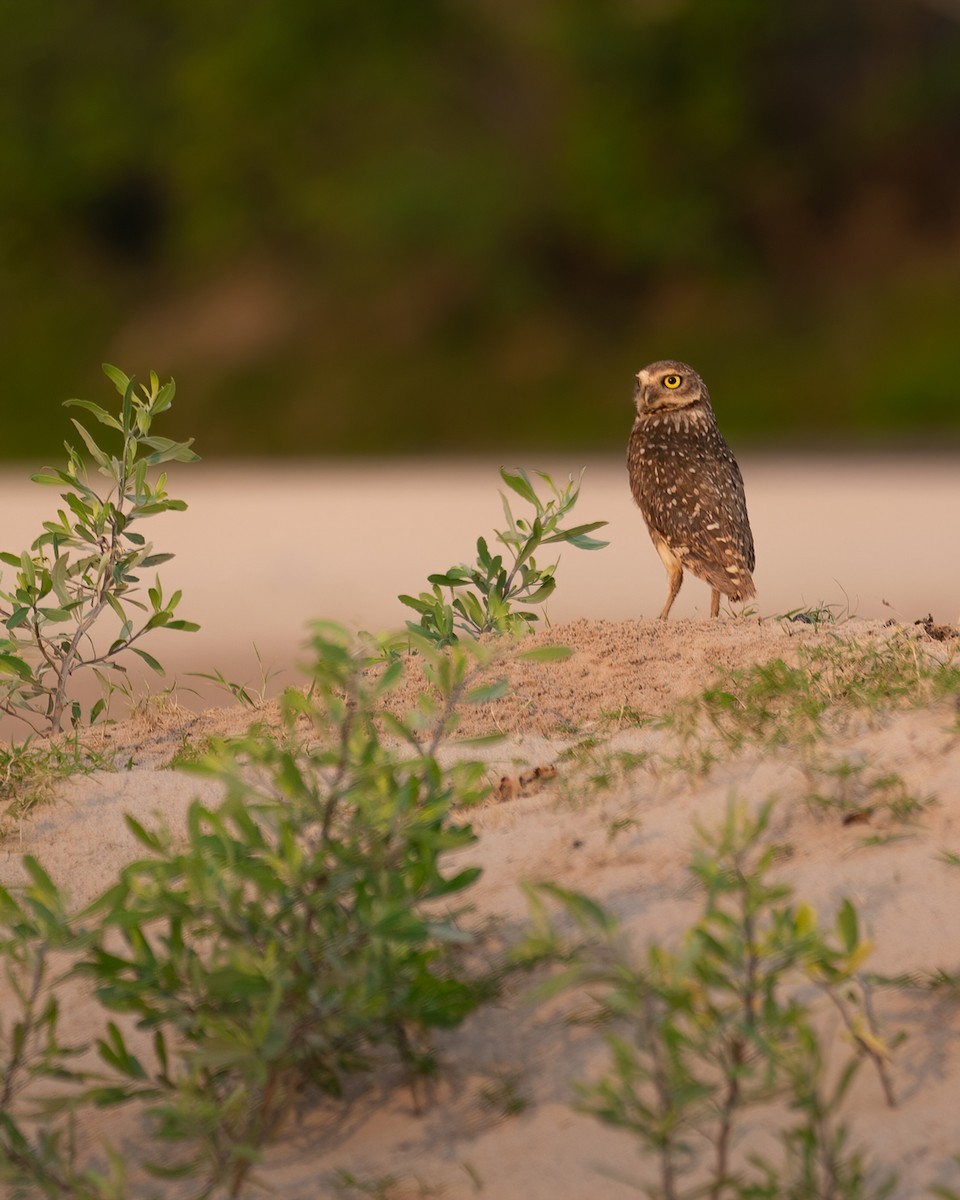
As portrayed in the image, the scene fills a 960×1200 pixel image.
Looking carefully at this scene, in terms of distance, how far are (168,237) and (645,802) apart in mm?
25405

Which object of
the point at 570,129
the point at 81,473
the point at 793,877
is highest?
the point at 570,129

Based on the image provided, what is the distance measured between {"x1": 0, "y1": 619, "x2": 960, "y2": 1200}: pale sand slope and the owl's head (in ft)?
7.55

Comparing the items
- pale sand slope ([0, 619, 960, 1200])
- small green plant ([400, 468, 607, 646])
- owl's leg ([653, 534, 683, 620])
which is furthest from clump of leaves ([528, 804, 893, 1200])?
owl's leg ([653, 534, 683, 620])

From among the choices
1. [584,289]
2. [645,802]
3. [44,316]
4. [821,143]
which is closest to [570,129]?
[584,289]

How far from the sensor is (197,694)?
5.55m

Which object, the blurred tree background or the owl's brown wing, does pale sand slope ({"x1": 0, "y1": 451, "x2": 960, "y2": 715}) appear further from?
the blurred tree background

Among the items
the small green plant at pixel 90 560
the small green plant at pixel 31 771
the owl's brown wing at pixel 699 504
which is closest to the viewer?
the small green plant at pixel 31 771

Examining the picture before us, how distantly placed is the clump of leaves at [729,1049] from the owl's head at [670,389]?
14.3 feet

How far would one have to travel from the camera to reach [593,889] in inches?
130

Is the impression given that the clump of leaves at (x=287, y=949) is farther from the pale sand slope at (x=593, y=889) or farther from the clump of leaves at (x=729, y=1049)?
the clump of leaves at (x=729, y=1049)

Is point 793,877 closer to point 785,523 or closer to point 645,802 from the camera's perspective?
point 645,802

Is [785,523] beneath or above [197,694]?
above

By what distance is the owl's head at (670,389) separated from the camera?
689 centimetres

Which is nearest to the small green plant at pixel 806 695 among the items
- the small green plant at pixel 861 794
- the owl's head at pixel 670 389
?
the small green plant at pixel 861 794
